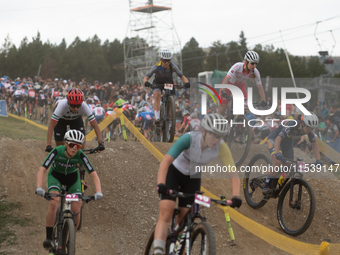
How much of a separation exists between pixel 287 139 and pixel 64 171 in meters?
4.68

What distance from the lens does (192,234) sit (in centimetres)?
503

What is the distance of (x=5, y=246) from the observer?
7.17 metres

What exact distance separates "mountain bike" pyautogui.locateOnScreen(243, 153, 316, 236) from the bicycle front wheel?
241cm

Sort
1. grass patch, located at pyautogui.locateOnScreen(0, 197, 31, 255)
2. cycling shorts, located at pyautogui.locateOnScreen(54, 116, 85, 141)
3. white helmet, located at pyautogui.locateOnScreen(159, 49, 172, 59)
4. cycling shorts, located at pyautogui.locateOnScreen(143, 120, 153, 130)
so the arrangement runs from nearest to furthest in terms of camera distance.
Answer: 1. grass patch, located at pyautogui.locateOnScreen(0, 197, 31, 255)
2. cycling shorts, located at pyautogui.locateOnScreen(54, 116, 85, 141)
3. white helmet, located at pyautogui.locateOnScreen(159, 49, 172, 59)
4. cycling shorts, located at pyautogui.locateOnScreen(143, 120, 153, 130)

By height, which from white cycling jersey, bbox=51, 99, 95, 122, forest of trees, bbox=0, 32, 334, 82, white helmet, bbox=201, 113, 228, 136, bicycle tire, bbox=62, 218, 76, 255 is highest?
forest of trees, bbox=0, 32, 334, 82

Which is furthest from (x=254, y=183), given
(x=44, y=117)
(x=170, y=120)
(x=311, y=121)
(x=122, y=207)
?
(x=44, y=117)

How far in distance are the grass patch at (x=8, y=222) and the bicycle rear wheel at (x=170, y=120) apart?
4.32 meters

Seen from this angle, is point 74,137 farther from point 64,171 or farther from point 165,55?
point 165,55

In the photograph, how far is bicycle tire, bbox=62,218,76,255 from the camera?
18.5ft

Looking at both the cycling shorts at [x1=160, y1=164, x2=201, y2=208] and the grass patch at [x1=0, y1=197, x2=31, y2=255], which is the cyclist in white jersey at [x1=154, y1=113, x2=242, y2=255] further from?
the grass patch at [x1=0, y1=197, x2=31, y2=255]

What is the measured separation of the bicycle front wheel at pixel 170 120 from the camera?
1068 cm

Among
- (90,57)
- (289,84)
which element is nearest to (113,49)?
(90,57)

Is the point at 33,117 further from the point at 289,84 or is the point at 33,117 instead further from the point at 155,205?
the point at 289,84

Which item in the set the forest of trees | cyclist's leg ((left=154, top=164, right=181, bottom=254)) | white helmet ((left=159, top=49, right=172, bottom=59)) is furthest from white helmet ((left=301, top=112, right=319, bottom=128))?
the forest of trees
